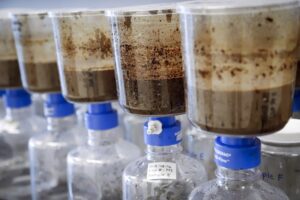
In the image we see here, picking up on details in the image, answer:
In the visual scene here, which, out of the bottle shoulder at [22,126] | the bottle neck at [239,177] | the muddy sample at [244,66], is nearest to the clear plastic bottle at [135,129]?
the bottle shoulder at [22,126]

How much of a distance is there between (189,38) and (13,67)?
0.72 metres

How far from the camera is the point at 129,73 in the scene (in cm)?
70

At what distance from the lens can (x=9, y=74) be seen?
45.6 inches

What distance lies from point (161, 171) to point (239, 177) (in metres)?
0.17

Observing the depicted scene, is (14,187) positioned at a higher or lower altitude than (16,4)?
lower

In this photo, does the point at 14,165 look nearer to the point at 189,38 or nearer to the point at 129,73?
the point at 129,73

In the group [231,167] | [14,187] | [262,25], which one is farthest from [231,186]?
[14,187]

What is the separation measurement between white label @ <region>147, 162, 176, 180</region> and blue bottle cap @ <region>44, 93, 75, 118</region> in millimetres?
348

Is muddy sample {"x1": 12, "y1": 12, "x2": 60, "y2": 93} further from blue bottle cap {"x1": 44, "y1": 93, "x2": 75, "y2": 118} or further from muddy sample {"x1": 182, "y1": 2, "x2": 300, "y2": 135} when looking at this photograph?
muddy sample {"x1": 182, "y1": 2, "x2": 300, "y2": 135}

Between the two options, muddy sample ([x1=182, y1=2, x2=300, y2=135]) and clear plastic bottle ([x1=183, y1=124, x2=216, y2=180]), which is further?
clear plastic bottle ([x1=183, y1=124, x2=216, y2=180])

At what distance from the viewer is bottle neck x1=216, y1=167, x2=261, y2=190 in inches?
28.4

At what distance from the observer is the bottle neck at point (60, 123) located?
1.20 meters

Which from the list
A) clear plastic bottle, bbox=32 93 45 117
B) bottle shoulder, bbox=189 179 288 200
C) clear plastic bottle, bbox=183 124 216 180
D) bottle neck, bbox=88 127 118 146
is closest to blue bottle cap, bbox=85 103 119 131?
bottle neck, bbox=88 127 118 146

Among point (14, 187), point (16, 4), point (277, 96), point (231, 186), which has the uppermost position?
point (16, 4)
